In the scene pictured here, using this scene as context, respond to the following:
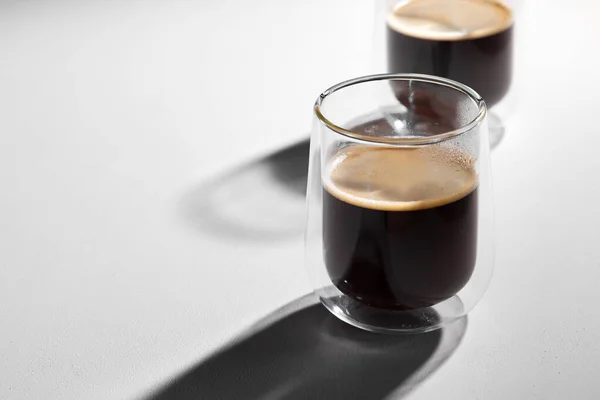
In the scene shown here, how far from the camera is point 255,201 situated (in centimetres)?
85

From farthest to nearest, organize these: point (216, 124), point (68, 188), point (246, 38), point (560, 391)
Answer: point (246, 38) → point (216, 124) → point (68, 188) → point (560, 391)

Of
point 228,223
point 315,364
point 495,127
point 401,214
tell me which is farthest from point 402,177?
point 495,127

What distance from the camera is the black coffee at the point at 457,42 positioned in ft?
2.87

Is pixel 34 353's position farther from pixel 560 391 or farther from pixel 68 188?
pixel 560 391

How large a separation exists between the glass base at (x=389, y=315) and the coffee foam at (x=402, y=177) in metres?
0.09

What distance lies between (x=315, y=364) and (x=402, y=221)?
113 millimetres

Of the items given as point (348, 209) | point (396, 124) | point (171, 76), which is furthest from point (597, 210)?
point (171, 76)

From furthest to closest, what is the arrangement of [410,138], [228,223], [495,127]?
[495,127]
[228,223]
[410,138]

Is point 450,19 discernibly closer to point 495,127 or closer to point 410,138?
point 495,127

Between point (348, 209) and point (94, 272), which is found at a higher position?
point (348, 209)

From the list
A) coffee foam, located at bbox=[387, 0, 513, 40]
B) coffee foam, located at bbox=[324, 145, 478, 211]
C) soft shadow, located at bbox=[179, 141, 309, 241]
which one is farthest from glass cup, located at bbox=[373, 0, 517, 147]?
coffee foam, located at bbox=[324, 145, 478, 211]

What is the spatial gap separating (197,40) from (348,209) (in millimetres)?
655

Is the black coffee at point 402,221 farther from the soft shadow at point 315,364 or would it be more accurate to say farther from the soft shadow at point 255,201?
the soft shadow at point 255,201

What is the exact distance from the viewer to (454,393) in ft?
2.01
